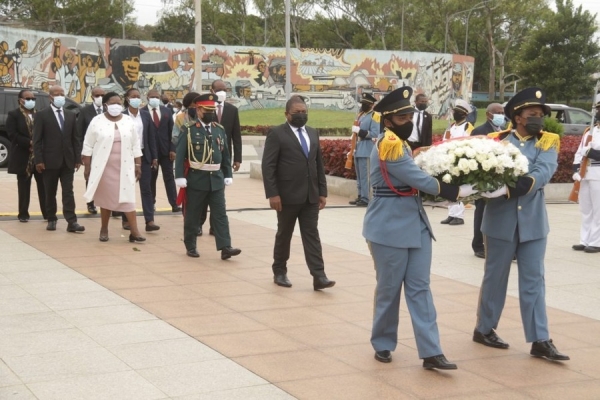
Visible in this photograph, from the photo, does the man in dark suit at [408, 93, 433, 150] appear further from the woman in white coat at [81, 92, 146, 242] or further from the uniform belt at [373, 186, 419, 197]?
the uniform belt at [373, 186, 419, 197]

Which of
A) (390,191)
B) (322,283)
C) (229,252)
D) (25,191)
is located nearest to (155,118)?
(25,191)

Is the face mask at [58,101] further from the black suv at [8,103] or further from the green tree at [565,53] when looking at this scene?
the green tree at [565,53]

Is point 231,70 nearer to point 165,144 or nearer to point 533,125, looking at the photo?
point 165,144

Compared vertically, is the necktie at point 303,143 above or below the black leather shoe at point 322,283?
above

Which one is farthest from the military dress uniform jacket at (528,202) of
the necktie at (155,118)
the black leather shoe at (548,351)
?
the necktie at (155,118)

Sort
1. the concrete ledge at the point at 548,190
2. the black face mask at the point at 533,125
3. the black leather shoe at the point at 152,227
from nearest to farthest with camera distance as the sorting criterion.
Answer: the black face mask at the point at 533,125, the black leather shoe at the point at 152,227, the concrete ledge at the point at 548,190

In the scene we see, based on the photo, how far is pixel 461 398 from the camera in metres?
5.74

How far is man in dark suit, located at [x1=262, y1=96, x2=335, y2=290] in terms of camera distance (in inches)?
348

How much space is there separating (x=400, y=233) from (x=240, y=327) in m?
1.73

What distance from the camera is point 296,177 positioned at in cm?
891

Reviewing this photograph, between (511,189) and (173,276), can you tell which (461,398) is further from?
(173,276)

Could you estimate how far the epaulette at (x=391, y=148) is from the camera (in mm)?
6246

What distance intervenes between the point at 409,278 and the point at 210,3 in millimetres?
73403

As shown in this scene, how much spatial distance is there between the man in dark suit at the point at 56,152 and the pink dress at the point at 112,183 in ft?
2.76
